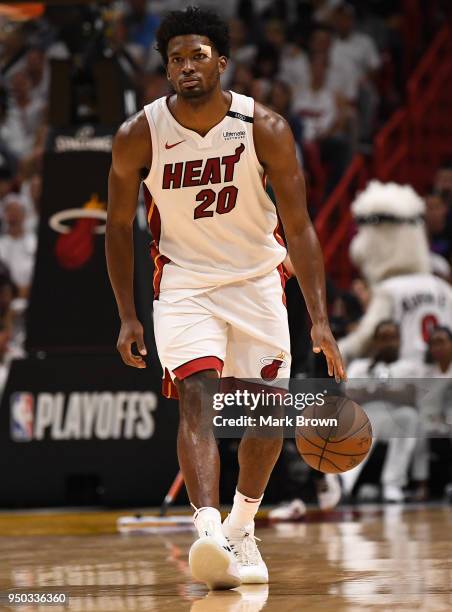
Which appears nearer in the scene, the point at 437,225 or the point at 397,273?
the point at 397,273

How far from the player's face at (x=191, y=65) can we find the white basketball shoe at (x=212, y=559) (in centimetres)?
158

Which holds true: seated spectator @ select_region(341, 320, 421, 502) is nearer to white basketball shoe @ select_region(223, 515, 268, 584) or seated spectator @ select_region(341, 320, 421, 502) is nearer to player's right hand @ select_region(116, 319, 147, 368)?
white basketball shoe @ select_region(223, 515, 268, 584)

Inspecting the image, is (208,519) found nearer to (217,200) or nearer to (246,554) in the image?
(246,554)

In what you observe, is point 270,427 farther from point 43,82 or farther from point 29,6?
point 43,82

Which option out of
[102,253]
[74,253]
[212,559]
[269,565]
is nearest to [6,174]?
[74,253]

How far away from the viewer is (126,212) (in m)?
5.29

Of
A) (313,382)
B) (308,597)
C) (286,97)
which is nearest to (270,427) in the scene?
(313,382)

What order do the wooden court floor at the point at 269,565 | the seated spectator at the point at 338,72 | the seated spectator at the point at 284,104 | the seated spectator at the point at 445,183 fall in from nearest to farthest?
the wooden court floor at the point at 269,565
the seated spectator at the point at 445,183
the seated spectator at the point at 284,104
the seated spectator at the point at 338,72

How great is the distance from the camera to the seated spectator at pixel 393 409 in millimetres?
9680

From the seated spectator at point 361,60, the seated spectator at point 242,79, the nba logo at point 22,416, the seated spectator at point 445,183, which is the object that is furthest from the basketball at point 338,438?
the seated spectator at point 361,60

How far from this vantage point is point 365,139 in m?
14.6

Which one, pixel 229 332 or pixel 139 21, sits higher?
pixel 139 21

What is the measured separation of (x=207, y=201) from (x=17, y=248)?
834 cm

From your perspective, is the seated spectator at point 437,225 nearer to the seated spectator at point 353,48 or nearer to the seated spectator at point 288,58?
the seated spectator at point 353,48
